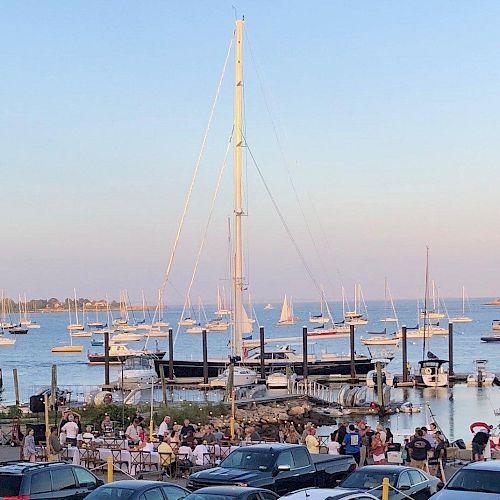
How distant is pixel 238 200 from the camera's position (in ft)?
218

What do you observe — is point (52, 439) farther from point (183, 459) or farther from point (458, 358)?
point (458, 358)

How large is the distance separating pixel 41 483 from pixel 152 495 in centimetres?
254

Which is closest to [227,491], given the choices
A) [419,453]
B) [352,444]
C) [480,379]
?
[419,453]

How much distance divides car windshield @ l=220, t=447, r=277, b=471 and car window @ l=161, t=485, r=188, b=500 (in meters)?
2.74

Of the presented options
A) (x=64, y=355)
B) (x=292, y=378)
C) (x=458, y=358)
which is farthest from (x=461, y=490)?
(x=64, y=355)

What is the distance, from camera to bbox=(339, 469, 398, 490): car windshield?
1809 cm

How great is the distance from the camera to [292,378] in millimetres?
67625

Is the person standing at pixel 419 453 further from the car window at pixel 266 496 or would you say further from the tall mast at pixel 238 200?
the tall mast at pixel 238 200

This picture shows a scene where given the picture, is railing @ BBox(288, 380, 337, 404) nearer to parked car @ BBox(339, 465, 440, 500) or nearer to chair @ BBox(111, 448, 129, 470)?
chair @ BBox(111, 448, 129, 470)

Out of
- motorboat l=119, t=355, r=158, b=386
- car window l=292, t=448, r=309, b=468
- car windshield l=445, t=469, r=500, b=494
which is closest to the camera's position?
car windshield l=445, t=469, r=500, b=494

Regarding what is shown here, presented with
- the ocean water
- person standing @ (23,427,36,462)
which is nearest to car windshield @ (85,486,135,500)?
person standing @ (23,427,36,462)

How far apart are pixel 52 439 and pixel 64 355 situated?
147 m

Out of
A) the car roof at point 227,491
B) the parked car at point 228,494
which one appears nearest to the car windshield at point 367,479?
the parked car at point 228,494

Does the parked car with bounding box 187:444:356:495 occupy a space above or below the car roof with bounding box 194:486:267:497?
below
